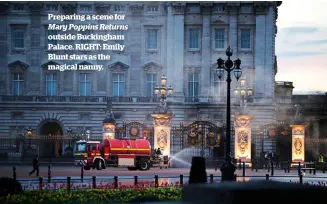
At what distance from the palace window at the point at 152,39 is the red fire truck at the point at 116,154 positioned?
2342cm

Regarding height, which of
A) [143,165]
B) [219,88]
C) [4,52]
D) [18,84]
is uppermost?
[4,52]

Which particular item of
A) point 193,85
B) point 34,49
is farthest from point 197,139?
point 34,49

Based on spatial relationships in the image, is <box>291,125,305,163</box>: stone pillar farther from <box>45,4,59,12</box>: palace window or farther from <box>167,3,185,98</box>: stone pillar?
<box>45,4,59,12</box>: palace window

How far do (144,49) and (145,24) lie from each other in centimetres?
232

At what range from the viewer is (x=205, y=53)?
2918 inches

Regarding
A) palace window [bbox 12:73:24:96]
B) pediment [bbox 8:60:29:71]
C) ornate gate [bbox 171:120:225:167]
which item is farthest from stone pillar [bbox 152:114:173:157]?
pediment [bbox 8:60:29:71]

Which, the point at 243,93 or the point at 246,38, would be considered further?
the point at 246,38

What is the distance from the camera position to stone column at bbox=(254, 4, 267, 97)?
72812 mm

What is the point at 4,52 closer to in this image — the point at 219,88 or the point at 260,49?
the point at 219,88

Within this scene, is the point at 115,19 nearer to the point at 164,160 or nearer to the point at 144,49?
the point at 144,49

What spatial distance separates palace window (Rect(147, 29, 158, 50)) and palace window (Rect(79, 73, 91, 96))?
6.33 metres

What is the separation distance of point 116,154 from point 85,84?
78.8ft

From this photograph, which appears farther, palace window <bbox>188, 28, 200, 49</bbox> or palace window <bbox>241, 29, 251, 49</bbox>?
palace window <bbox>188, 28, 200, 49</bbox>

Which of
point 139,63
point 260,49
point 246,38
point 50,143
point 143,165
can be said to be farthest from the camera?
point 139,63
